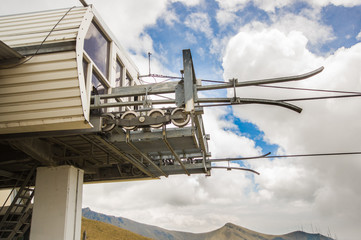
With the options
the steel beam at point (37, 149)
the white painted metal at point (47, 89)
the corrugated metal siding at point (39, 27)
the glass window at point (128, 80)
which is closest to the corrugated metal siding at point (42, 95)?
the white painted metal at point (47, 89)

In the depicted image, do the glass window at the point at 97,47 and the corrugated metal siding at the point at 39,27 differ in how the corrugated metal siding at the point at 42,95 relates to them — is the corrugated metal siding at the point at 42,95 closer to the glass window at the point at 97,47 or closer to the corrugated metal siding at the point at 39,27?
the corrugated metal siding at the point at 39,27

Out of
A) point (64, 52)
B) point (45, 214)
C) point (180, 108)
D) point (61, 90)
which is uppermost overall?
point (64, 52)

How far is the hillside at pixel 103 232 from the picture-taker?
81.4 feet

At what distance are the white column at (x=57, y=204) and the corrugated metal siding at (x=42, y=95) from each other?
280 cm

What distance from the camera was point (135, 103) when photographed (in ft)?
25.5

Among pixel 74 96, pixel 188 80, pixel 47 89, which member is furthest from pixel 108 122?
pixel 188 80

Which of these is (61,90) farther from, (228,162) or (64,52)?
(228,162)

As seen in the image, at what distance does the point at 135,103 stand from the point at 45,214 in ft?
15.5

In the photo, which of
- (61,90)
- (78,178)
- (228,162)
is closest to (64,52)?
(61,90)

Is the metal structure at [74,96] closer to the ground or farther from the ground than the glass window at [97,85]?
closer to the ground

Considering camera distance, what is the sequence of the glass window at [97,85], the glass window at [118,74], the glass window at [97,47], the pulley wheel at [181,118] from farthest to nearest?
the glass window at [118,74]
the glass window at [97,85]
the glass window at [97,47]
the pulley wheel at [181,118]

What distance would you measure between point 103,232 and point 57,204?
18.4 meters

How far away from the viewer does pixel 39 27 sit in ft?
26.7

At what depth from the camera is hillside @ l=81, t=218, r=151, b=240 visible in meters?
24.8
